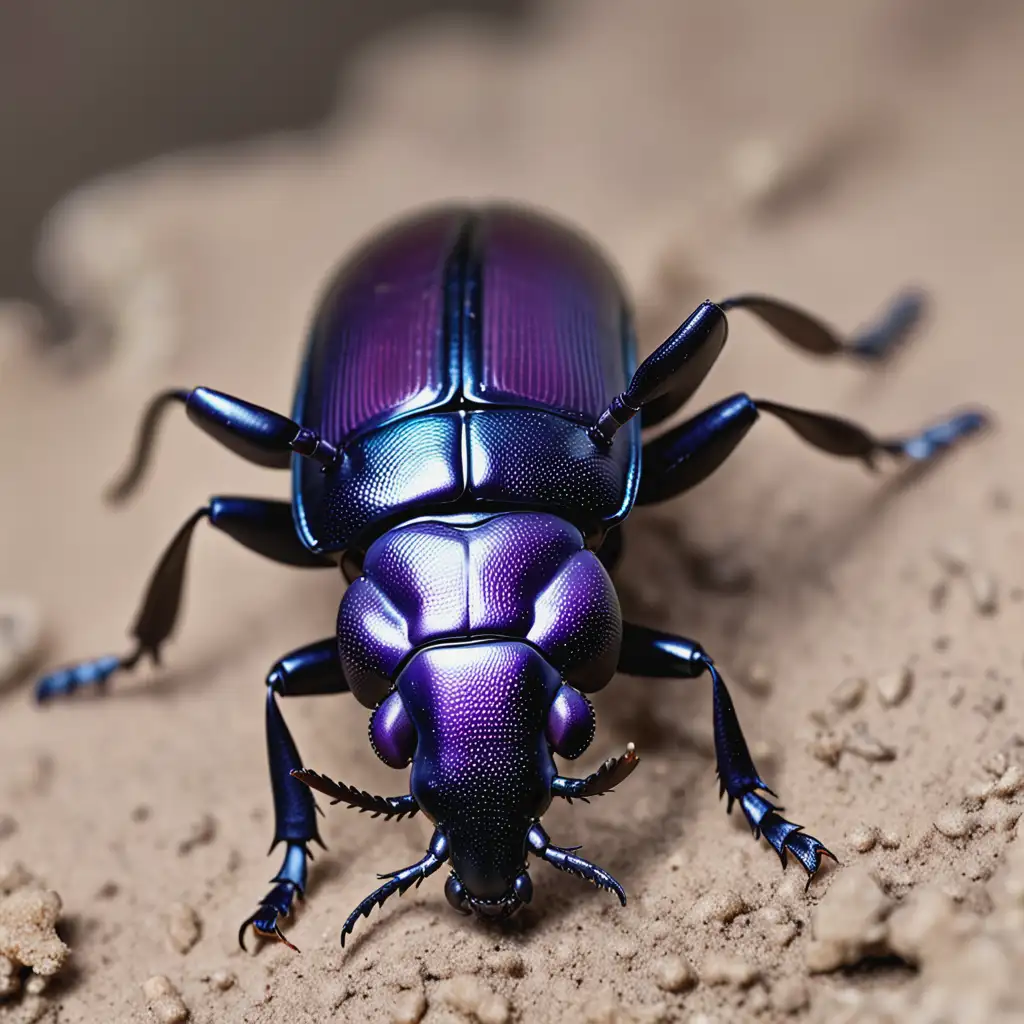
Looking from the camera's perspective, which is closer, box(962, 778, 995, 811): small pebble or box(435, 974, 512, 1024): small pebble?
box(435, 974, 512, 1024): small pebble

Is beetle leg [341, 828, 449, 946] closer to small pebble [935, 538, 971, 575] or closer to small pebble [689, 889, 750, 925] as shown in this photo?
small pebble [689, 889, 750, 925]

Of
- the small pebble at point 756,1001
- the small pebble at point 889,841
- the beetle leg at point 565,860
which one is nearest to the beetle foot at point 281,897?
the beetle leg at point 565,860

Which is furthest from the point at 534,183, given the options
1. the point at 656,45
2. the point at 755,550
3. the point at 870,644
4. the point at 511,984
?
the point at 511,984

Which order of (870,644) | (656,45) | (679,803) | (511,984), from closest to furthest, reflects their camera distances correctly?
(511,984), (679,803), (870,644), (656,45)

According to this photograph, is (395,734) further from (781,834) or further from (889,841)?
(889,841)

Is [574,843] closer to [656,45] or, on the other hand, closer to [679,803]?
[679,803]

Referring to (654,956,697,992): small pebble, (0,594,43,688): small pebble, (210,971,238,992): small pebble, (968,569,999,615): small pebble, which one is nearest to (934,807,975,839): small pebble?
(654,956,697,992): small pebble

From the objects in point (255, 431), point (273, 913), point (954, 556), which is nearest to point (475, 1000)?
point (273, 913)
